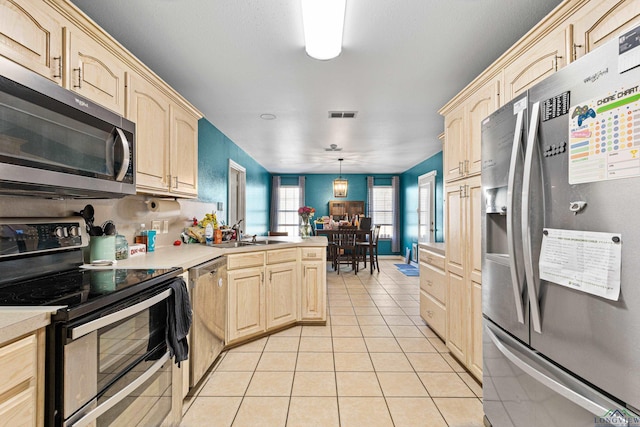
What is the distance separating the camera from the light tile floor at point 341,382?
1748mm

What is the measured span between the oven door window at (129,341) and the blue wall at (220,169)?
2.36 meters

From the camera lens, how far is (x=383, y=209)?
8398 millimetres

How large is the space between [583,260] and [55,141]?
2.03 m

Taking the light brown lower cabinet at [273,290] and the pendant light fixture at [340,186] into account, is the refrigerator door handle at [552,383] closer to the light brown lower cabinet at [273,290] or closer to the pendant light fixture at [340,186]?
the light brown lower cabinet at [273,290]

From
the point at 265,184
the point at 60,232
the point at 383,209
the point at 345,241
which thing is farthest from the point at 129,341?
the point at 383,209

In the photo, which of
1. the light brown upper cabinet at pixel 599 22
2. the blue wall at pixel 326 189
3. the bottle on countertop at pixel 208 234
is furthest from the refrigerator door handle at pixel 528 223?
the blue wall at pixel 326 189

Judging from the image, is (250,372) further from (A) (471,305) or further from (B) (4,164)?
(B) (4,164)

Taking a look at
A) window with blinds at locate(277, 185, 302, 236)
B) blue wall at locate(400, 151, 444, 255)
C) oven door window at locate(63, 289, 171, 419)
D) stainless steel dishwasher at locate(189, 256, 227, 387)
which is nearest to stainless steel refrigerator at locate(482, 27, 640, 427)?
oven door window at locate(63, 289, 171, 419)

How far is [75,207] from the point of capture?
180 centimetres

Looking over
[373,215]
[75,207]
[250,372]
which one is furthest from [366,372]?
[373,215]

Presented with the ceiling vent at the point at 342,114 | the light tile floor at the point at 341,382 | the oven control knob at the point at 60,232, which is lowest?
the light tile floor at the point at 341,382

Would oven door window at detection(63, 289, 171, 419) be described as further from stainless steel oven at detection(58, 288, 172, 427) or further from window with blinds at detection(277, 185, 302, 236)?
window with blinds at detection(277, 185, 302, 236)

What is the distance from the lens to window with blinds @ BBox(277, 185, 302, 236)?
8.41 m

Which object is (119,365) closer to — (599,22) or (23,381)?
(23,381)
